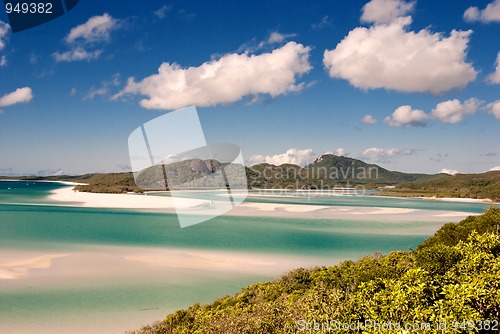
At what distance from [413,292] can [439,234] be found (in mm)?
21397

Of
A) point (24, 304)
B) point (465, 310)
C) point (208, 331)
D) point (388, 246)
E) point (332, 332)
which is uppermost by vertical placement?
point (465, 310)

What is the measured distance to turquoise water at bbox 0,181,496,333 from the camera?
23266 millimetres

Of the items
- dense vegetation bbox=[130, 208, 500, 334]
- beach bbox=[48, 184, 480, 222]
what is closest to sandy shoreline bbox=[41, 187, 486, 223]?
beach bbox=[48, 184, 480, 222]

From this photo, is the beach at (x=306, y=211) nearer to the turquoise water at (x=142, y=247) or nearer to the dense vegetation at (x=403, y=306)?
the turquoise water at (x=142, y=247)

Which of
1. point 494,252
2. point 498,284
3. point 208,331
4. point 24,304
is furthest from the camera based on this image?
point 24,304

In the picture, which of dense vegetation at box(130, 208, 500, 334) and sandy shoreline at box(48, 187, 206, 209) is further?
sandy shoreline at box(48, 187, 206, 209)

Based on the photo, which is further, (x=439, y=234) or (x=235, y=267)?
(x=235, y=267)

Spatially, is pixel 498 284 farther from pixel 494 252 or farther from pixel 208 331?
pixel 208 331

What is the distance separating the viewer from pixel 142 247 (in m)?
44.3

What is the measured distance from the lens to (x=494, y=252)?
17906mm

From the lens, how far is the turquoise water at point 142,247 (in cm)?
2327

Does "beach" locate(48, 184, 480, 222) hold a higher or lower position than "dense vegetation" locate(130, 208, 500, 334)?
lower

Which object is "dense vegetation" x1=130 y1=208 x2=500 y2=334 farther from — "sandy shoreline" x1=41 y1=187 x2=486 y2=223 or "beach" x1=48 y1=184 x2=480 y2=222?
"beach" x1=48 y1=184 x2=480 y2=222

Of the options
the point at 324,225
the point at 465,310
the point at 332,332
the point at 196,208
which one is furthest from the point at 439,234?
the point at 196,208
